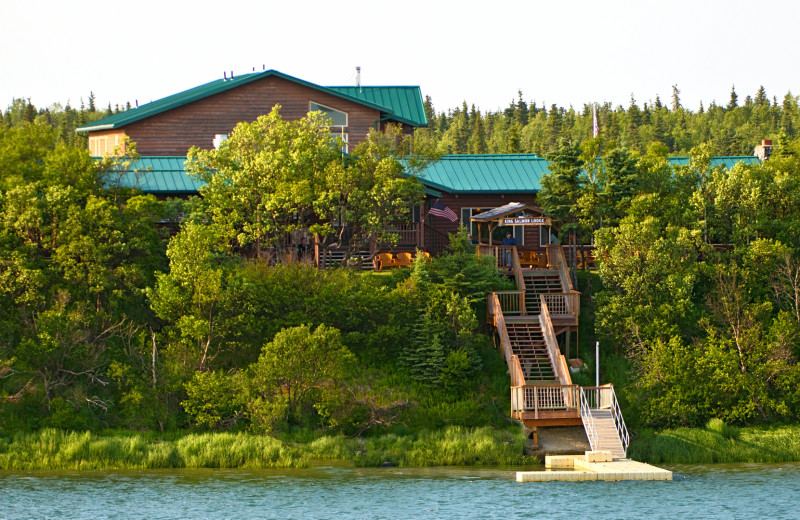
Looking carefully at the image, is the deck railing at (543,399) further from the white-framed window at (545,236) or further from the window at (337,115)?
the window at (337,115)

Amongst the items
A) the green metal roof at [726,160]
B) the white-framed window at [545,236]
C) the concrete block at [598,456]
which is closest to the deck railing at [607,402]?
the concrete block at [598,456]

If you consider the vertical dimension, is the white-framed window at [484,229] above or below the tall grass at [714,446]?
above

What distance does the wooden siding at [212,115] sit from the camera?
53.7 meters

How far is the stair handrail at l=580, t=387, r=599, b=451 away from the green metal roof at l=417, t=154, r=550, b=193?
1635cm

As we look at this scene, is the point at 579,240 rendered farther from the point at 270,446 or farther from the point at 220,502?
the point at 220,502

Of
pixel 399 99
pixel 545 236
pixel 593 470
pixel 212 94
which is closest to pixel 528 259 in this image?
pixel 545 236

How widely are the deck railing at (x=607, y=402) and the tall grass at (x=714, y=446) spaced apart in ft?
1.99

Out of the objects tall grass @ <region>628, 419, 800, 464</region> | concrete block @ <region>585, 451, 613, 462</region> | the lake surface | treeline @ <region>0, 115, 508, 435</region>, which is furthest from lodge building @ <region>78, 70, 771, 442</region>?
the lake surface

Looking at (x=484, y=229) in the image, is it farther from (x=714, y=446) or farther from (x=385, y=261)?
(x=714, y=446)

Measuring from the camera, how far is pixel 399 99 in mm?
60125

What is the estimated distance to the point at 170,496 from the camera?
3106 centimetres

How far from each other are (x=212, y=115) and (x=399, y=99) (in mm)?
11089

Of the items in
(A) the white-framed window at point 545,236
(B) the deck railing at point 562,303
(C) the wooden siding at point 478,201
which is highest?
(C) the wooden siding at point 478,201

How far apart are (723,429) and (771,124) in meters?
→ 135
